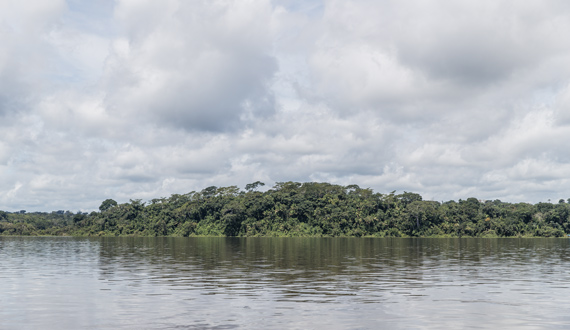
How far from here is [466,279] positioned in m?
41.9

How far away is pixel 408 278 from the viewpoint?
42.7 m

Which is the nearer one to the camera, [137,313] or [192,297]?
[137,313]

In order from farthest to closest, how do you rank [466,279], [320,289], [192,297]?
[466,279], [320,289], [192,297]

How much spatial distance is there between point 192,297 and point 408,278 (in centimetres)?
2064

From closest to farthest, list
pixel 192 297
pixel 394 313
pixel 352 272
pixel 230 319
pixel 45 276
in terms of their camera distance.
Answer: pixel 230 319
pixel 394 313
pixel 192 297
pixel 45 276
pixel 352 272

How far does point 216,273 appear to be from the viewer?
46.9 m

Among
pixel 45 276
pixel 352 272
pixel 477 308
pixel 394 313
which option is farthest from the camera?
pixel 352 272

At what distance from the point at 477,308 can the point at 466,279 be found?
15600 millimetres

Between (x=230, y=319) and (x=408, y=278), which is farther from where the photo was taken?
(x=408, y=278)

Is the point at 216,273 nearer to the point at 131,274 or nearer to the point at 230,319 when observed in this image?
the point at 131,274

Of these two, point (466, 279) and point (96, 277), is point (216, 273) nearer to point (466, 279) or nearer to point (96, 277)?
point (96, 277)

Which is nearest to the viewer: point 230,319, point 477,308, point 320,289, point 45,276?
point 230,319

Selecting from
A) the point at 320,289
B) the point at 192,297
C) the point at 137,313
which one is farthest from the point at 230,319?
the point at 320,289

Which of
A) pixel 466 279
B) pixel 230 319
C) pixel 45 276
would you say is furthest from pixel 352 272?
pixel 45 276
